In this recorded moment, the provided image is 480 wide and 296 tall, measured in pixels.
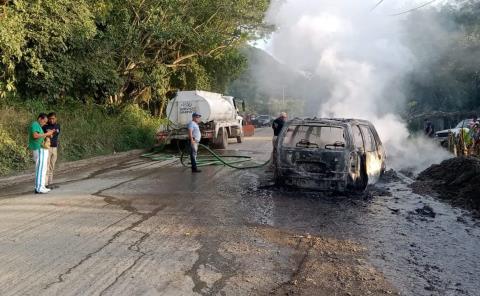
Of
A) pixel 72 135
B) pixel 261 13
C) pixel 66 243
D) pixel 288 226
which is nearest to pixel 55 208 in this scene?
pixel 66 243

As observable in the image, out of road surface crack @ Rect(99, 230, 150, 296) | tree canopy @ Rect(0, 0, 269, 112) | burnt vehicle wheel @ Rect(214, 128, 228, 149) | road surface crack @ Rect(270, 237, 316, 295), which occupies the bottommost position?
road surface crack @ Rect(270, 237, 316, 295)

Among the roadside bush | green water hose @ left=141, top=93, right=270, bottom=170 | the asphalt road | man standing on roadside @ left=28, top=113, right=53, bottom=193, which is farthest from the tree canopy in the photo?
the asphalt road

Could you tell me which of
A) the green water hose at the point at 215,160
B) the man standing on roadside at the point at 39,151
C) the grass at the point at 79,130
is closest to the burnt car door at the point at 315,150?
the green water hose at the point at 215,160

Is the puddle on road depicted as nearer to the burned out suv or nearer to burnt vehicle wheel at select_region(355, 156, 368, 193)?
burnt vehicle wheel at select_region(355, 156, 368, 193)

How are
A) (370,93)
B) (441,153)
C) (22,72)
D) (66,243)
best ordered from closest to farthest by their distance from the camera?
(66,243)
(22,72)
(370,93)
(441,153)

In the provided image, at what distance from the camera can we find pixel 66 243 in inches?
236

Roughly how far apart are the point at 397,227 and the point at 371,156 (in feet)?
10.0

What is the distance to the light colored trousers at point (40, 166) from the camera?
9688 millimetres

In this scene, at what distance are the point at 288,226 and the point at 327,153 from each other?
2412 mm

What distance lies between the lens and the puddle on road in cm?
512

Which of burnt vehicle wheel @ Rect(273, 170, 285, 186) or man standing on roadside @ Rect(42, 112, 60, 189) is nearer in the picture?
burnt vehicle wheel @ Rect(273, 170, 285, 186)

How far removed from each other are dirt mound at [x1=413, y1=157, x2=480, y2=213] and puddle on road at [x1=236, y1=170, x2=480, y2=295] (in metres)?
0.42

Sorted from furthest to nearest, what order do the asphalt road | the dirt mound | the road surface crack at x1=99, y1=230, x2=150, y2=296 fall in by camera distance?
the dirt mound < the asphalt road < the road surface crack at x1=99, y1=230, x2=150, y2=296

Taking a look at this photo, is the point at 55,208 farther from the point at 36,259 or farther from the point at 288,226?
the point at 288,226
